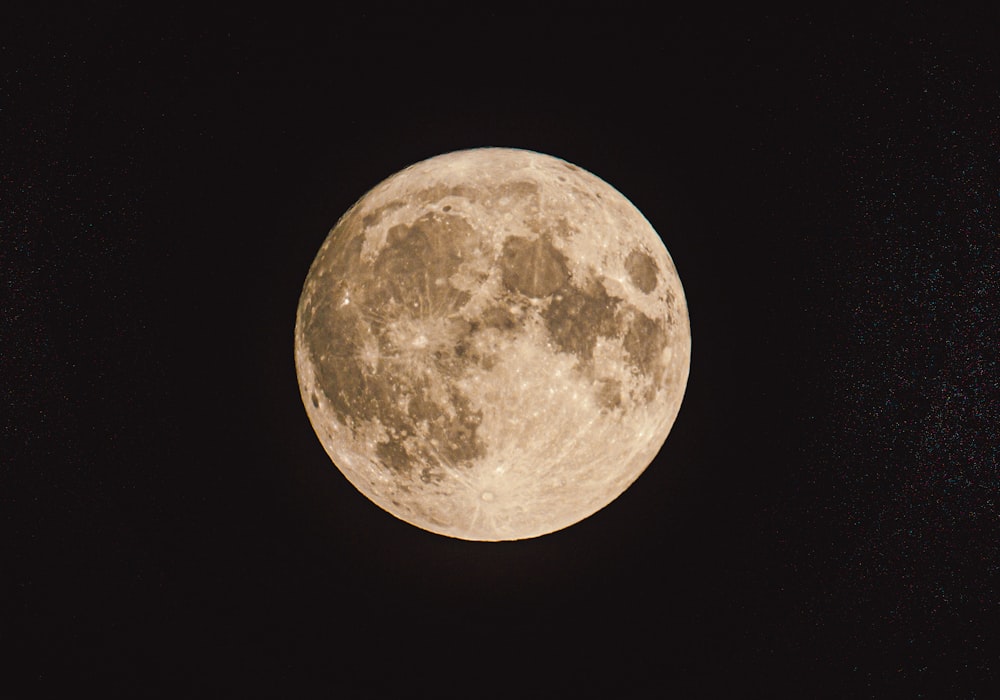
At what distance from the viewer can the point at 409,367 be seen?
107 inches

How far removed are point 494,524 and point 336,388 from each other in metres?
0.87

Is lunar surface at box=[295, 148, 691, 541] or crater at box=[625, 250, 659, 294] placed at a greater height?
crater at box=[625, 250, 659, 294]

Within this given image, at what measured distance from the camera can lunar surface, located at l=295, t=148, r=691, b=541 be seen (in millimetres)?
2678

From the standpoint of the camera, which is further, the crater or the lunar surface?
the crater

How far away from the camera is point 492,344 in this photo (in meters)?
2.65

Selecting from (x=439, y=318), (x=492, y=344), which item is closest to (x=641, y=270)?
(x=492, y=344)

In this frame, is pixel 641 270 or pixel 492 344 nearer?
pixel 492 344

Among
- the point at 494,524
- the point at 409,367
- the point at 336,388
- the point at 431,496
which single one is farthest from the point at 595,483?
the point at 336,388

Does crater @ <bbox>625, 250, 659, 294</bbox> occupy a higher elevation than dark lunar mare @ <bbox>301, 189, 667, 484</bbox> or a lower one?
higher

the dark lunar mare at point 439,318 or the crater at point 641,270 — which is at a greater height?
the crater at point 641,270

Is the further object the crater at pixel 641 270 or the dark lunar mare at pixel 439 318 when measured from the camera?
the crater at pixel 641 270

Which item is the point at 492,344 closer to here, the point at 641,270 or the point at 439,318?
the point at 439,318

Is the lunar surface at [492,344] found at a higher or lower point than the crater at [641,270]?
lower

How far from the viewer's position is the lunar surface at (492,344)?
2.68m
